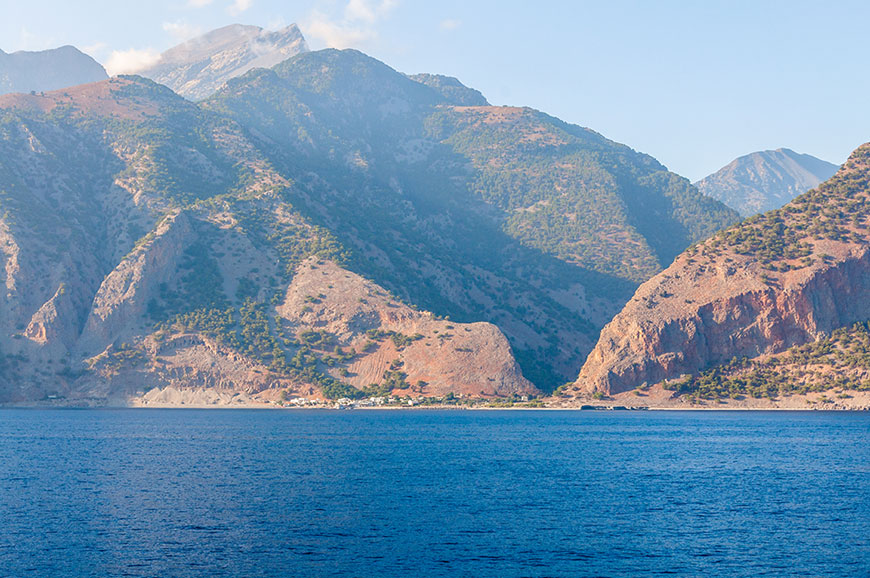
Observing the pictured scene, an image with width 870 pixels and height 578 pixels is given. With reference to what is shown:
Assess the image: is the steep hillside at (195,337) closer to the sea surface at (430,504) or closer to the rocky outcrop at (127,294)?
the rocky outcrop at (127,294)

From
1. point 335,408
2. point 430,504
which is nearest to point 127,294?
point 335,408

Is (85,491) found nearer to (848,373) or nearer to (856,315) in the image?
(848,373)

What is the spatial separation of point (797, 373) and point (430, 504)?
122 m

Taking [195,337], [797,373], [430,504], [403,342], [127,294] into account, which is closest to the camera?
[430,504]

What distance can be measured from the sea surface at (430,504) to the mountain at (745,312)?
52244mm

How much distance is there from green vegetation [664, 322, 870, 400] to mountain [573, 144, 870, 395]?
381mm

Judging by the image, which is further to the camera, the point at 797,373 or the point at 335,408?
the point at 335,408

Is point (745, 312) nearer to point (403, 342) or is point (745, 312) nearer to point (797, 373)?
point (797, 373)

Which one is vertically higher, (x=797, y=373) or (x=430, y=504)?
(x=797, y=373)

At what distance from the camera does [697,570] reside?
4722 centimetres

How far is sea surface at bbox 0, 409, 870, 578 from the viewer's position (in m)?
48.3

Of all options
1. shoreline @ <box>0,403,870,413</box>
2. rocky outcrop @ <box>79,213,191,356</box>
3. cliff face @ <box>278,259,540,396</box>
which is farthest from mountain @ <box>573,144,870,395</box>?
rocky outcrop @ <box>79,213,191,356</box>

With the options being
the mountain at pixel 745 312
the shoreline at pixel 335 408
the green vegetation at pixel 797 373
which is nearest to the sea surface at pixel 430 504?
the green vegetation at pixel 797 373

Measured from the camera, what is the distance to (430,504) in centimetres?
6531
